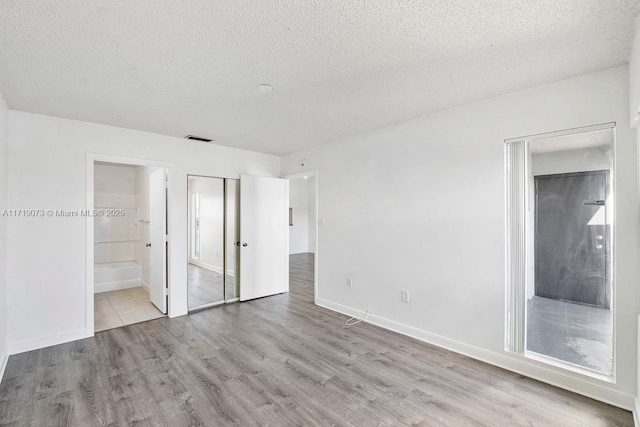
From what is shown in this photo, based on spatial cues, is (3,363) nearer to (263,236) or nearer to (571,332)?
(263,236)

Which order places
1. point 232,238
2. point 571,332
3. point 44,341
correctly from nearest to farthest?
point 571,332 < point 44,341 < point 232,238

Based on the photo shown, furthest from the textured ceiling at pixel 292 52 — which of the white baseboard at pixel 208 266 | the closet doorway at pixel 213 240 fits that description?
the white baseboard at pixel 208 266

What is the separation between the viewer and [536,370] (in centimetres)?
255

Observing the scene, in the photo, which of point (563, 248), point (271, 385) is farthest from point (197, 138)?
point (563, 248)

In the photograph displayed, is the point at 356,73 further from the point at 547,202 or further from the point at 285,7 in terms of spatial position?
the point at 547,202

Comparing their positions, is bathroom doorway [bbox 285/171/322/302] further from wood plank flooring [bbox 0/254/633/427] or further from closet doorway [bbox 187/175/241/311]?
wood plank flooring [bbox 0/254/633/427]

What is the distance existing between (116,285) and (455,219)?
5.95m

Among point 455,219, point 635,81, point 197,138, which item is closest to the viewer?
point 635,81

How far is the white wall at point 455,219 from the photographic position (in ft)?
7.21

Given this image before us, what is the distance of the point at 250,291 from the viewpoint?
16.0ft

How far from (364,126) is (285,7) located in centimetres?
227

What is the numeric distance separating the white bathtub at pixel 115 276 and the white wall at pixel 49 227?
7.57 ft

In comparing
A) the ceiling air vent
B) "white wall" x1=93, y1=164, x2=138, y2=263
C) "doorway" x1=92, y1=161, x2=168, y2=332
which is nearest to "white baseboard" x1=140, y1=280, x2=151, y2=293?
"doorway" x1=92, y1=161, x2=168, y2=332

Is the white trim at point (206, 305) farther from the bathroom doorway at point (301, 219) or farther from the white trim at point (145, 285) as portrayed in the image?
the bathroom doorway at point (301, 219)
